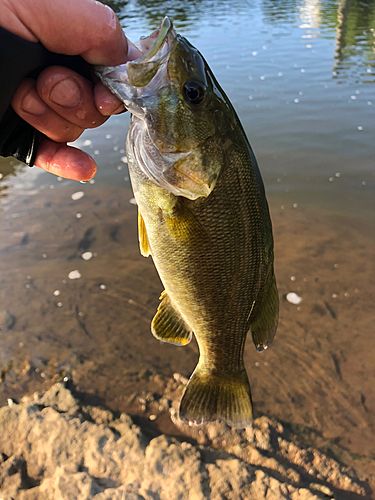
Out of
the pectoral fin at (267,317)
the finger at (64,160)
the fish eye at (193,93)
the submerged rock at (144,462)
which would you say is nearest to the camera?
the fish eye at (193,93)

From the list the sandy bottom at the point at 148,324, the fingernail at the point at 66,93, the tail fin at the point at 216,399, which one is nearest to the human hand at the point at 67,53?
the fingernail at the point at 66,93

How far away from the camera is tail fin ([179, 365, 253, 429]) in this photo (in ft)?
6.27

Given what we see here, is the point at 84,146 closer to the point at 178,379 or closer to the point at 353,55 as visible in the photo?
the point at 178,379

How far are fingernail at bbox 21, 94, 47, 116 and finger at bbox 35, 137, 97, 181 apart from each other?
0.36 m

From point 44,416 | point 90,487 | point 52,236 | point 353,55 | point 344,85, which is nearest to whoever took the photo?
point 90,487

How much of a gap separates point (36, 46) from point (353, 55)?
11.8 meters

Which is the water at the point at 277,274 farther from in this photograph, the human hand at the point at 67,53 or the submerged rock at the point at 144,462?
the human hand at the point at 67,53

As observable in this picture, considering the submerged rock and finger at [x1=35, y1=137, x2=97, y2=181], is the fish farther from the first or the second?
the submerged rock

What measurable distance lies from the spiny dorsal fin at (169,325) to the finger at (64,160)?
2.56 ft

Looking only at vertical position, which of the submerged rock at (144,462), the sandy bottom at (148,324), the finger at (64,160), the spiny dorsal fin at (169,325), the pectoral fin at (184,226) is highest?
the finger at (64,160)

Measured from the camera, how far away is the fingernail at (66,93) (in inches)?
58.3

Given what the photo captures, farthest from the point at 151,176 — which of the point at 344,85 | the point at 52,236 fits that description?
the point at 344,85

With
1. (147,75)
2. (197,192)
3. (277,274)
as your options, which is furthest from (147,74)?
(277,274)

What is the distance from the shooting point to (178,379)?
3107 mm
